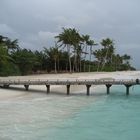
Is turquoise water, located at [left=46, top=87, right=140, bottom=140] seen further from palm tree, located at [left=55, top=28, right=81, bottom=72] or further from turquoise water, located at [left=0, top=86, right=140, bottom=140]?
palm tree, located at [left=55, top=28, right=81, bottom=72]

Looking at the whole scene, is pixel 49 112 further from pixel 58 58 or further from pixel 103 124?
pixel 58 58

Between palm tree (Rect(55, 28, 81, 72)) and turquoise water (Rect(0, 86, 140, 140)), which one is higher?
palm tree (Rect(55, 28, 81, 72))

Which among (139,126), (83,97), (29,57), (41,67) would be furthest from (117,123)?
(41,67)

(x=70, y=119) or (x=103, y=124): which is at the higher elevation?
(x=70, y=119)

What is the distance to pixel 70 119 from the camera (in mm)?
33469

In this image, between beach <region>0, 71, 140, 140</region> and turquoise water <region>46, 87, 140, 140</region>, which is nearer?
turquoise water <region>46, 87, 140, 140</region>

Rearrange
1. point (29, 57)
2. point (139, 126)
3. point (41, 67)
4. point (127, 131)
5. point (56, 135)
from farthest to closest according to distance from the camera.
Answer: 1. point (41, 67)
2. point (29, 57)
3. point (139, 126)
4. point (127, 131)
5. point (56, 135)

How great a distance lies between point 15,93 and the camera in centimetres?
5169

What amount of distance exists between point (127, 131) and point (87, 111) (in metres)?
10.1

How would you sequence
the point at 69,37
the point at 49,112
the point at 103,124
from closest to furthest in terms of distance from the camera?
the point at 103,124 < the point at 49,112 < the point at 69,37

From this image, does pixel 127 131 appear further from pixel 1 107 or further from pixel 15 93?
pixel 15 93

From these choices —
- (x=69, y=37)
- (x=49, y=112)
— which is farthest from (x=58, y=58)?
(x=49, y=112)

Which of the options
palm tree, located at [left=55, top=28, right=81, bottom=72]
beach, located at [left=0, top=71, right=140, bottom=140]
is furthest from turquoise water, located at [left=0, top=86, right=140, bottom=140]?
palm tree, located at [left=55, top=28, right=81, bottom=72]

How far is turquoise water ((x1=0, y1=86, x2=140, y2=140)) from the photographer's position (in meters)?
27.2
